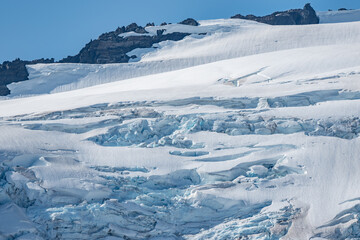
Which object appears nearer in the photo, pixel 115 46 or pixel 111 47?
pixel 115 46

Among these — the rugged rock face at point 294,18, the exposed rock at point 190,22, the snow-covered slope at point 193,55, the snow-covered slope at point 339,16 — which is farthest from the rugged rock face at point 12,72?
the snow-covered slope at point 339,16

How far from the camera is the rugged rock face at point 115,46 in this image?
42.4m

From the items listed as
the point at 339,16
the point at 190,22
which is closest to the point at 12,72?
the point at 190,22

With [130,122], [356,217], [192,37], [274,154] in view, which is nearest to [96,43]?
[192,37]

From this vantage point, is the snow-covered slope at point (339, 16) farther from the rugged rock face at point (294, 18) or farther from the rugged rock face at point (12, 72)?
the rugged rock face at point (12, 72)

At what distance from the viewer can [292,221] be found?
14.3m

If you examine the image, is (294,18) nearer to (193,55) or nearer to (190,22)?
(190,22)

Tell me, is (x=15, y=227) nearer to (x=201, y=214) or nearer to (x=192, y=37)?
(x=201, y=214)

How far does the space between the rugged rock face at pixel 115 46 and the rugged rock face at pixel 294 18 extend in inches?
454

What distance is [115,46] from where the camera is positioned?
43.9m

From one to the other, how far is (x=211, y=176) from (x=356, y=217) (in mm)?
3805

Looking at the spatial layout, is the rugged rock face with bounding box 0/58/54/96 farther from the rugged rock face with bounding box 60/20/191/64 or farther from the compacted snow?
the compacted snow

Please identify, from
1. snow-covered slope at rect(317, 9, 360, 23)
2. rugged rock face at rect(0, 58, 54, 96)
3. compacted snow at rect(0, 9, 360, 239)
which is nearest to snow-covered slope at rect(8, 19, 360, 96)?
rugged rock face at rect(0, 58, 54, 96)

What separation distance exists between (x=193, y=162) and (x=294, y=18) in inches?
1504
